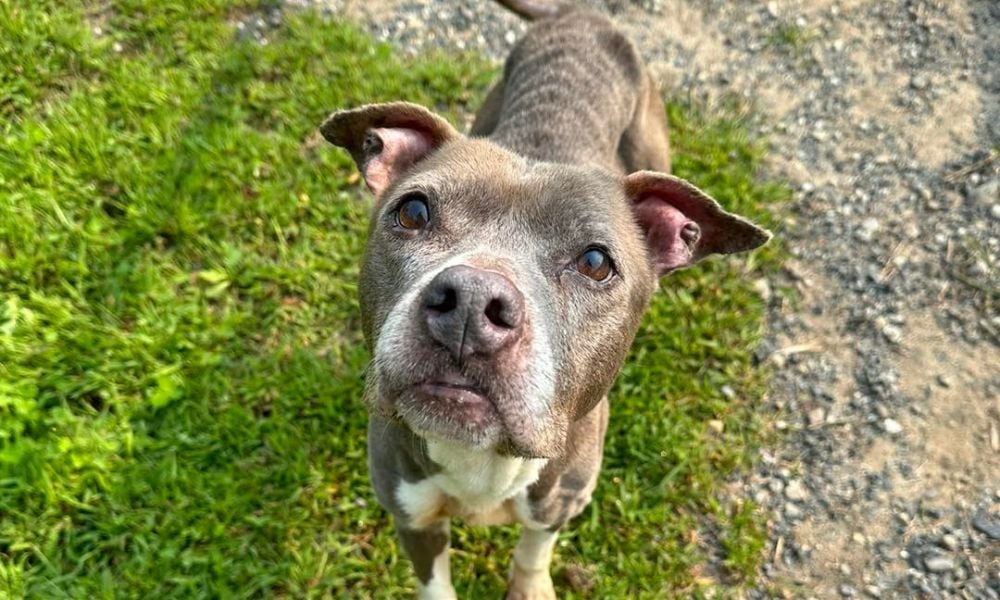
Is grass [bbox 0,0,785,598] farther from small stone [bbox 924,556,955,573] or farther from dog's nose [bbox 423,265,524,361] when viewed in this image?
dog's nose [bbox 423,265,524,361]

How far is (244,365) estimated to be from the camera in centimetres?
508

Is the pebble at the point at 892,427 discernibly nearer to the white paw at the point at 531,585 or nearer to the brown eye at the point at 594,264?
the white paw at the point at 531,585

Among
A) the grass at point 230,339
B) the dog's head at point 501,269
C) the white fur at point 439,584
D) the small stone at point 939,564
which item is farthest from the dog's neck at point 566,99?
the small stone at point 939,564

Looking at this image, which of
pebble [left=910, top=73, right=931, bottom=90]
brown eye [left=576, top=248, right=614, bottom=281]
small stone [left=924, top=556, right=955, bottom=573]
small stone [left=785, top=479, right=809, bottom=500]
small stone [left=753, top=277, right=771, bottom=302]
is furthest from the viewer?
pebble [left=910, top=73, right=931, bottom=90]

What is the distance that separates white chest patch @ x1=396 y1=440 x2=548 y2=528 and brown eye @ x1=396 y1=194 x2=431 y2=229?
0.82 metres

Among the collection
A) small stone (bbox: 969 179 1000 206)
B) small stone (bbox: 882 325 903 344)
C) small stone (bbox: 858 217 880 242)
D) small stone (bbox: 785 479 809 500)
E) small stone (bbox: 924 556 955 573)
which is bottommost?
small stone (bbox: 924 556 955 573)

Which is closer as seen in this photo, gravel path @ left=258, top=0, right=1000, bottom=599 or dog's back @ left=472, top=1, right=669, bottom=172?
dog's back @ left=472, top=1, right=669, bottom=172

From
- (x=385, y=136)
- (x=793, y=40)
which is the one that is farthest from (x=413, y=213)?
(x=793, y=40)

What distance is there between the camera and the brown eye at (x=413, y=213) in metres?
→ 2.98

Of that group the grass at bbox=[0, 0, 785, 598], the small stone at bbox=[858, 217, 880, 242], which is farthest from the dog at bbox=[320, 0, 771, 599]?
the small stone at bbox=[858, 217, 880, 242]

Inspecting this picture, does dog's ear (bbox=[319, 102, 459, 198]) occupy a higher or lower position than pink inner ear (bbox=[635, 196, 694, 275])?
higher

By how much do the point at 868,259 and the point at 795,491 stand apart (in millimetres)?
1799

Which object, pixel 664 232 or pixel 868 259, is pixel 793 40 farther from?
pixel 664 232

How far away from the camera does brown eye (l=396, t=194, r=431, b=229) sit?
117 inches
